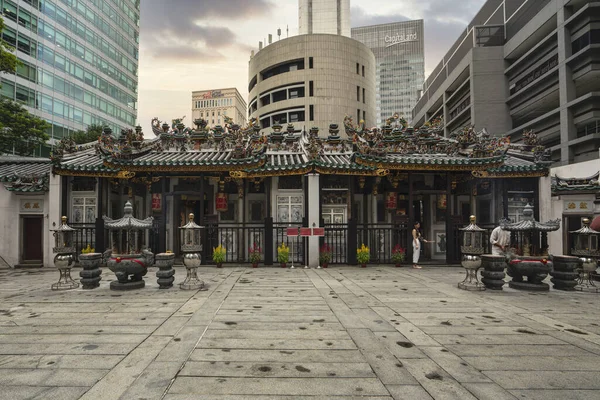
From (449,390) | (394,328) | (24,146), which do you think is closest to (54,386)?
(449,390)

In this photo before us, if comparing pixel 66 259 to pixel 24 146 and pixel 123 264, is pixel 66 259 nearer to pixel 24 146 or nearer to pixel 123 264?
pixel 123 264

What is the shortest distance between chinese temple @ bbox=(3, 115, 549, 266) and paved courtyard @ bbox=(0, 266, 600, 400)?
18.3ft

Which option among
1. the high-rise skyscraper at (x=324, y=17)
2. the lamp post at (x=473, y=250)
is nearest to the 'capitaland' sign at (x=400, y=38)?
the high-rise skyscraper at (x=324, y=17)

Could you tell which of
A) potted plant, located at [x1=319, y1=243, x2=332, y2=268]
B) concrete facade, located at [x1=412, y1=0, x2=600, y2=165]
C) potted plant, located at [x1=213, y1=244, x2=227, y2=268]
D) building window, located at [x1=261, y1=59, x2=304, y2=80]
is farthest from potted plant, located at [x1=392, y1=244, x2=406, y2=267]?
building window, located at [x1=261, y1=59, x2=304, y2=80]

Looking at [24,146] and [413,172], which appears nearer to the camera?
[413,172]

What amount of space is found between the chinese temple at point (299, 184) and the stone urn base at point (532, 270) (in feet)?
17.6

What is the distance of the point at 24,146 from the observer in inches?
915

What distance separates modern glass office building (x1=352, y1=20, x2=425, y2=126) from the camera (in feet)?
430

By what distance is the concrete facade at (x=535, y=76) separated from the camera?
2753 centimetres

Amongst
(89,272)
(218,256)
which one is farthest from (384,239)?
(89,272)

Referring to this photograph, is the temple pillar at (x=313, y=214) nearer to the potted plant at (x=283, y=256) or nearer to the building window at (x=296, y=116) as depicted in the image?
the potted plant at (x=283, y=256)

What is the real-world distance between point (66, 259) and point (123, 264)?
5.72 feet

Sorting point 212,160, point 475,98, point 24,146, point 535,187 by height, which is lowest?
point 535,187

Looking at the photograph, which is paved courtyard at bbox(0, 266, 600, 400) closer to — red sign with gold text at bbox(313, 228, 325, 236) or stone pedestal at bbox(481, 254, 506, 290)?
stone pedestal at bbox(481, 254, 506, 290)
